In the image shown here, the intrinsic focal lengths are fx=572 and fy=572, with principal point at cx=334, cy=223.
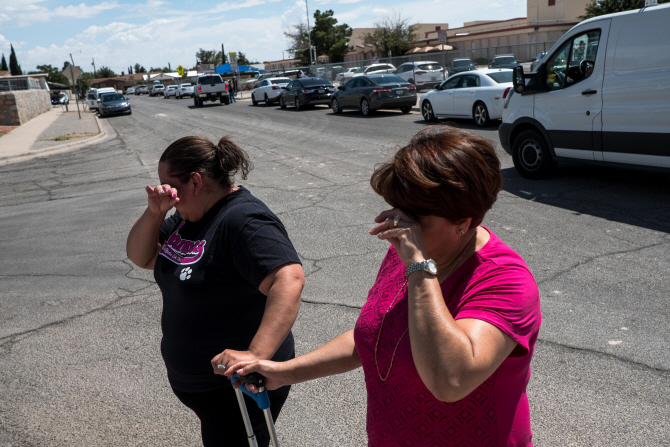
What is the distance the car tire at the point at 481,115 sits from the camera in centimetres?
1543

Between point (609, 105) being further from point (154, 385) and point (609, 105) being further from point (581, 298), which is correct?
point (154, 385)

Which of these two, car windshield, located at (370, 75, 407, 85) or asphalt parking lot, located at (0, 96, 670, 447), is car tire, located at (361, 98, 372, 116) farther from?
asphalt parking lot, located at (0, 96, 670, 447)

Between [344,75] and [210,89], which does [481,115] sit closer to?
[210,89]

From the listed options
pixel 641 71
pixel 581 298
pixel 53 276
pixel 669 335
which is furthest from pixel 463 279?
pixel 641 71

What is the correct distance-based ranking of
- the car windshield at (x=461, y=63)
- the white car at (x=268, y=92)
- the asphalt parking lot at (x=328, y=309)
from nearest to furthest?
the asphalt parking lot at (x=328, y=309) < the white car at (x=268, y=92) < the car windshield at (x=461, y=63)

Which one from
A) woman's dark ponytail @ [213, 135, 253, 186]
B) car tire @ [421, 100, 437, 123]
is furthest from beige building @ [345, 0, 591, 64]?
woman's dark ponytail @ [213, 135, 253, 186]

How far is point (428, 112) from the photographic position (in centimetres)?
1806

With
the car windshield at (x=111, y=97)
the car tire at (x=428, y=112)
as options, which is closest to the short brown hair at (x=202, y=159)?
the car tire at (x=428, y=112)

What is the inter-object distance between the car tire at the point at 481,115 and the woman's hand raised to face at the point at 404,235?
48.0 ft

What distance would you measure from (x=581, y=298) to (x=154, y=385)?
334 cm

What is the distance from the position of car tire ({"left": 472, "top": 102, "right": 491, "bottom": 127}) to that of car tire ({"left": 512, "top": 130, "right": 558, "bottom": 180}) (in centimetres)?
630

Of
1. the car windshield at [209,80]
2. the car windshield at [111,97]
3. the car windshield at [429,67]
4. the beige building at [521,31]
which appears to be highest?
the beige building at [521,31]

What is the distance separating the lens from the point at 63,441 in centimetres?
325

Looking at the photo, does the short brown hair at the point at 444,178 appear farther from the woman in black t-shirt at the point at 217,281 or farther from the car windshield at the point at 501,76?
the car windshield at the point at 501,76
